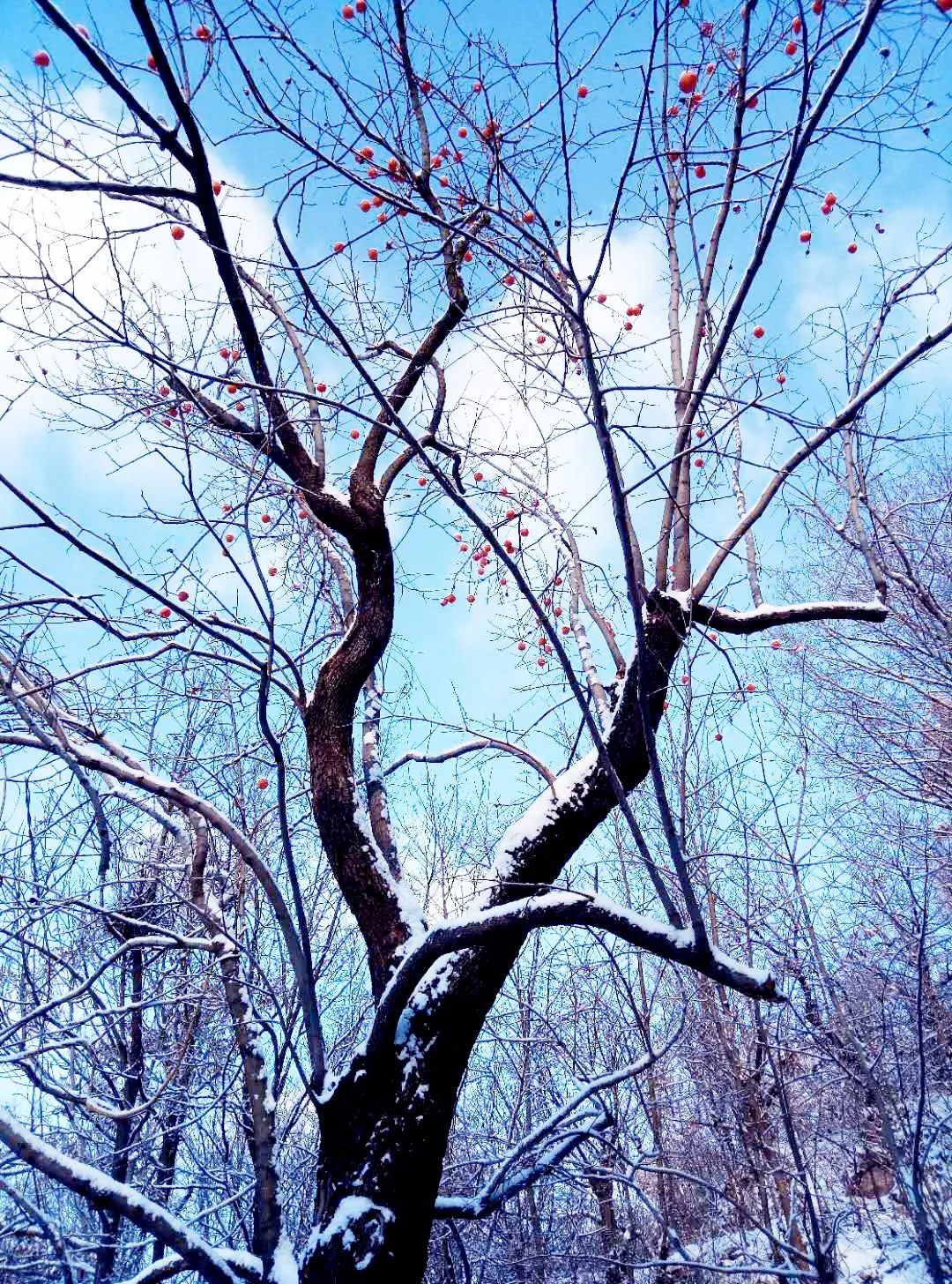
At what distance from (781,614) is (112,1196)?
2956 mm

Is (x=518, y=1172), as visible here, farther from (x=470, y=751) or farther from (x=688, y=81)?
Answer: (x=688, y=81)

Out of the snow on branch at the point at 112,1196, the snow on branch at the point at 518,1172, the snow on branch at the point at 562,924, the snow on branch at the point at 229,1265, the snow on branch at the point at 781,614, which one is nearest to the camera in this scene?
the snow on branch at the point at 112,1196

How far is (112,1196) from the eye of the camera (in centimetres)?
225

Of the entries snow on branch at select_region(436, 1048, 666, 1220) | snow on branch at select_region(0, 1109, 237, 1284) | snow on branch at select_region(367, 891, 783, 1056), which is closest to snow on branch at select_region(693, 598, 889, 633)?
snow on branch at select_region(367, 891, 783, 1056)

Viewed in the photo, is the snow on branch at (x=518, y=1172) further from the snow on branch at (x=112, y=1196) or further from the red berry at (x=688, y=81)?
the red berry at (x=688, y=81)

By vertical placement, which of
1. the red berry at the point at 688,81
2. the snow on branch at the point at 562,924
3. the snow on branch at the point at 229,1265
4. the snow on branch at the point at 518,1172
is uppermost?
the red berry at the point at 688,81

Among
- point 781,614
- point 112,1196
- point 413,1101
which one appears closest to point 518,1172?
point 413,1101

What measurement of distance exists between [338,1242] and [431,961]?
0.77 meters

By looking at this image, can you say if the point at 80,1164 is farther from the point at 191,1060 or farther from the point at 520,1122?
the point at 520,1122

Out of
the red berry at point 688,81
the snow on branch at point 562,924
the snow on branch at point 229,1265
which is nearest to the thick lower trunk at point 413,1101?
the snow on branch at point 562,924

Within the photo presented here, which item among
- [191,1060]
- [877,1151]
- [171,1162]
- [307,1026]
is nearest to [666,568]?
[307,1026]

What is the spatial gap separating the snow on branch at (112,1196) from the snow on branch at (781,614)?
265 cm

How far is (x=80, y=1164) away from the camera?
228cm

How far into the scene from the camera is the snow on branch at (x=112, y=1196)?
7.13 ft
